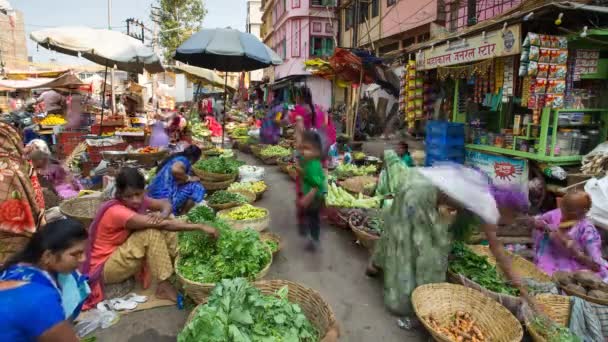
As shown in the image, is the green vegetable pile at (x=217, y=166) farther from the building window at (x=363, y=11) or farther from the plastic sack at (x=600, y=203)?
the building window at (x=363, y=11)

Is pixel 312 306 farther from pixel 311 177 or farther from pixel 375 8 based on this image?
pixel 375 8

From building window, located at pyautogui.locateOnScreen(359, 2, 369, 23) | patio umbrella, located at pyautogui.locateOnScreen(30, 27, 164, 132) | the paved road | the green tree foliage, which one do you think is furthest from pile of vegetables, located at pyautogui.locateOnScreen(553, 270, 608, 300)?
Answer: the green tree foliage

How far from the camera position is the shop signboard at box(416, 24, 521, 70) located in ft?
18.1

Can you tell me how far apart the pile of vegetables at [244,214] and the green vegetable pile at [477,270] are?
90.0 inches

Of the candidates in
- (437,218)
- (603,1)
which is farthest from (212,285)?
(603,1)

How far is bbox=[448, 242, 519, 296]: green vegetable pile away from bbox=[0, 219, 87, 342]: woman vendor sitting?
2974mm

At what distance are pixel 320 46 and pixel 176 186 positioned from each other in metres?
19.6

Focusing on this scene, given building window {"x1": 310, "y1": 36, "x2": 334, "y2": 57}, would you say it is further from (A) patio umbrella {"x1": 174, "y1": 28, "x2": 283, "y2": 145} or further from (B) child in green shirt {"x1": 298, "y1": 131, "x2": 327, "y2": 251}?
(B) child in green shirt {"x1": 298, "y1": 131, "x2": 327, "y2": 251}

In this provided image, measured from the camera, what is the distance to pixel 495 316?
272 cm

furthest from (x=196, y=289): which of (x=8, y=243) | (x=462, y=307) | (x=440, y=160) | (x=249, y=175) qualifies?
(x=440, y=160)

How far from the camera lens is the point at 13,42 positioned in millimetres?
26094

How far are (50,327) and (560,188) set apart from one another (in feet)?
20.5

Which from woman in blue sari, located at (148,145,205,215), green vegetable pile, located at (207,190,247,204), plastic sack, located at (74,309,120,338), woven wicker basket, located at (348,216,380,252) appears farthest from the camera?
green vegetable pile, located at (207,190,247,204)

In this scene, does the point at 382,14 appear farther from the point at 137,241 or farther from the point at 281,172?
the point at 137,241
